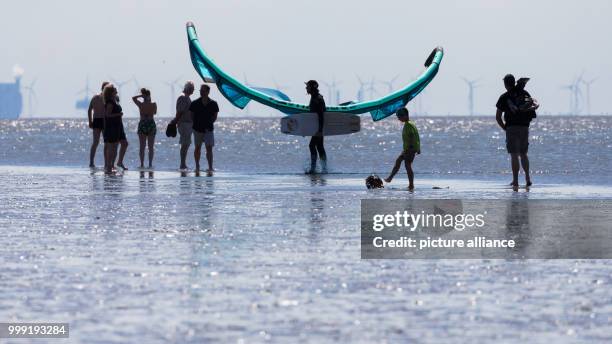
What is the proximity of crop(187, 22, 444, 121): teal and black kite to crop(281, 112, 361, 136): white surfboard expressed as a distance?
3.93 ft

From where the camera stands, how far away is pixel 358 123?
1136 inches

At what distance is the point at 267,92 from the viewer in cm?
3116

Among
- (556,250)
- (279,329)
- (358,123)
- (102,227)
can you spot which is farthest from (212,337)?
(358,123)

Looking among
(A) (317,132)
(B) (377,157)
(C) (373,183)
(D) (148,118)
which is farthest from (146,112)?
(B) (377,157)

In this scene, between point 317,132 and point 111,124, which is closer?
point 111,124

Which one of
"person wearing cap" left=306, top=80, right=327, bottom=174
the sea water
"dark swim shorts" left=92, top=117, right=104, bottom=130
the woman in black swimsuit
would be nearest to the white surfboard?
"person wearing cap" left=306, top=80, right=327, bottom=174

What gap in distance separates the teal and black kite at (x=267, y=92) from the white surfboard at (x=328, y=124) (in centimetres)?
120

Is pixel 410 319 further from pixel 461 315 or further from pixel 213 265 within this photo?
pixel 213 265

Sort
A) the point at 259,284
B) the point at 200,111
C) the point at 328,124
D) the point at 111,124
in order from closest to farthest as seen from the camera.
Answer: the point at 259,284 < the point at 111,124 < the point at 200,111 < the point at 328,124

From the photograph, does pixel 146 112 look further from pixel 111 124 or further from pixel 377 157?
pixel 377 157

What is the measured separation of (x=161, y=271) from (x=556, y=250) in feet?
10.9

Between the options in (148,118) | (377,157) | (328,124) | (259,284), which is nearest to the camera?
(259,284)

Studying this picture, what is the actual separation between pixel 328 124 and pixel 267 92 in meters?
3.60

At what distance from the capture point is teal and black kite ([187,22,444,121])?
3031 cm
